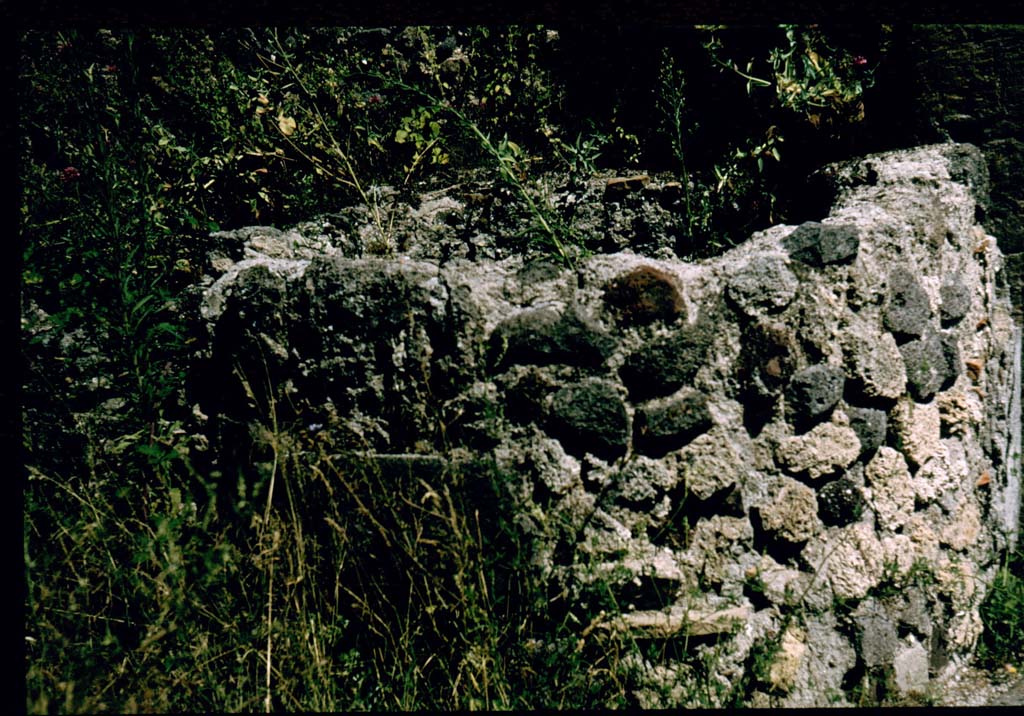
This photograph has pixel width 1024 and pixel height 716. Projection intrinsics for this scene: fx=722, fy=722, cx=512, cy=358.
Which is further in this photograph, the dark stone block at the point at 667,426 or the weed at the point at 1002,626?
the weed at the point at 1002,626

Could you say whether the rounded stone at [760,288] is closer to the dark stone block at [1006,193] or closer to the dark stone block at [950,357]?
the dark stone block at [950,357]

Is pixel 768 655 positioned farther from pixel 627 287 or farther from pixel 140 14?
pixel 140 14

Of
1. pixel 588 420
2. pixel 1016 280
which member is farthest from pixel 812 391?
pixel 1016 280

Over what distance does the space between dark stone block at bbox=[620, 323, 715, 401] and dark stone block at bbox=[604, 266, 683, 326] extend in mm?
65

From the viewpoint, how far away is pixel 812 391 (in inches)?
85.0

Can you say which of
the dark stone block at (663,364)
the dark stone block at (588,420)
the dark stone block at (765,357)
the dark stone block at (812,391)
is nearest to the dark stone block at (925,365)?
the dark stone block at (812,391)

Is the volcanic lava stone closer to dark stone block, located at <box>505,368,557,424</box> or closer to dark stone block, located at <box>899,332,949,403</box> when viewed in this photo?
dark stone block, located at <box>899,332,949,403</box>

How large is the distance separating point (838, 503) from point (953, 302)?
102 centimetres

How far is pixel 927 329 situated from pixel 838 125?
1076mm

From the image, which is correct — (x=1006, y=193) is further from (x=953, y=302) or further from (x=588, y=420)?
(x=588, y=420)

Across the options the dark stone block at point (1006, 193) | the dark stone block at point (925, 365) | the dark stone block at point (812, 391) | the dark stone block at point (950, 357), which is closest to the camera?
the dark stone block at point (812, 391)

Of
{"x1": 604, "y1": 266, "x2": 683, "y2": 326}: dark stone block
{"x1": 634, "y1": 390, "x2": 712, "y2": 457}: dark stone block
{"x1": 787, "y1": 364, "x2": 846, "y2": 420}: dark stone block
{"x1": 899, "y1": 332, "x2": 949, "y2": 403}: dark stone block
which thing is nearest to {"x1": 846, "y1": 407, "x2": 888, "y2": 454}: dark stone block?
{"x1": 787, "y1": 364, "x2": 846, "y2": 420}: dark stone block

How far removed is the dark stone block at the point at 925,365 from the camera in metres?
2.45

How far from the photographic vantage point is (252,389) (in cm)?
221
